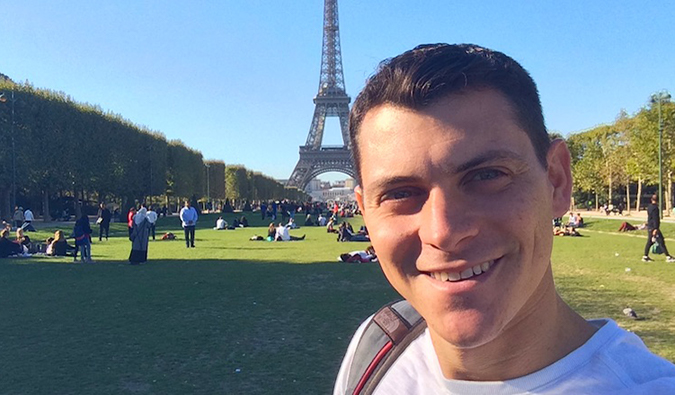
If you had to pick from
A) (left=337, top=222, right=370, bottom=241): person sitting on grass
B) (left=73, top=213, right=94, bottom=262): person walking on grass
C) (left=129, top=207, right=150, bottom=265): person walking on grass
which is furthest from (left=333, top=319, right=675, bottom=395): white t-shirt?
(left=337, top=222, right=370, bottom=241): person sitting on grass

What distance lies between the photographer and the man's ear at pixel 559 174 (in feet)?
4.07

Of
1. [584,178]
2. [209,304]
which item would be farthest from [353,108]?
[584,178]

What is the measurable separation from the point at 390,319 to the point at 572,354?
1.82 feet

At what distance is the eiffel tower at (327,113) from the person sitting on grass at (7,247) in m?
59.0

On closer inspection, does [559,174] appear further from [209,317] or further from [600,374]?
[209,317]

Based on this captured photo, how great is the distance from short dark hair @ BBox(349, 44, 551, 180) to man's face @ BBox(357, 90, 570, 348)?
2 cm

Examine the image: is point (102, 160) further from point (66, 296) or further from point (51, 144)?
point (66, 296)

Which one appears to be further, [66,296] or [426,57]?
[66,296]

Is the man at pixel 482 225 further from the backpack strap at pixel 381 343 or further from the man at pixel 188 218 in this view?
the man at pixel 188 218

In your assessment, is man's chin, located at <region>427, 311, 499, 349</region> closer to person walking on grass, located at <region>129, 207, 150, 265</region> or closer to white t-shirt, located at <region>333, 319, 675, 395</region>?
white t-shirt, located at <region>333, 319, 675, 395</region>

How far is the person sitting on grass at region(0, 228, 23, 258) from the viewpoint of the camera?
54.7 ft

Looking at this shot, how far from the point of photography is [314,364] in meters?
5.58

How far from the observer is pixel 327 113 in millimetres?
82188

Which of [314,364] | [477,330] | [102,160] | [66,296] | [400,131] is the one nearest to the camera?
[477,330]
